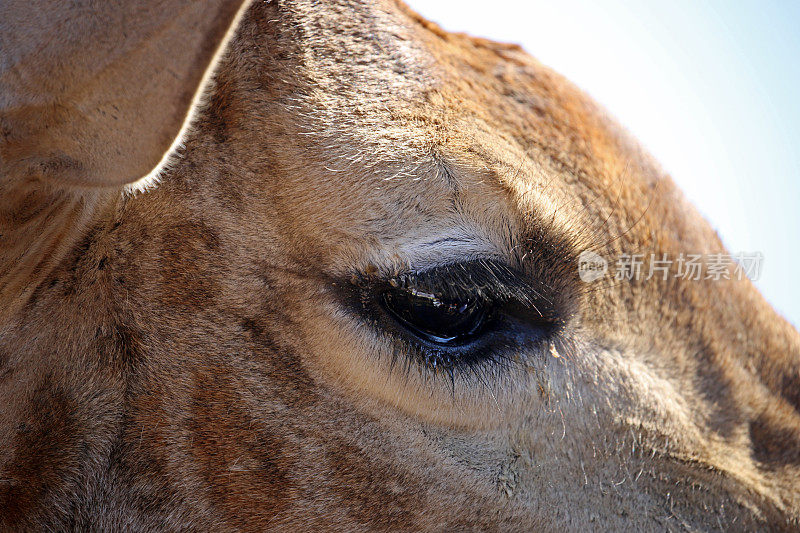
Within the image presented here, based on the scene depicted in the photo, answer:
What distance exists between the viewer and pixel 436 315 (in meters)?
1.61

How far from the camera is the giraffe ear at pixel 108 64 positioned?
1128mm

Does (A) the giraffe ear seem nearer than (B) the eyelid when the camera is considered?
Yes

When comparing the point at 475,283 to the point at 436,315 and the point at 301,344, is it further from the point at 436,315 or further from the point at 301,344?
the point at 301,344

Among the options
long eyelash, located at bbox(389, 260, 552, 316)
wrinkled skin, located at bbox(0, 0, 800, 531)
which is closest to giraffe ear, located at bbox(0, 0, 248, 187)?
wrinkled skin, located at bbox(0, 0, 800, 531)

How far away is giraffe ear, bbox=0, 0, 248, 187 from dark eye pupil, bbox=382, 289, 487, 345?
0.65 meters

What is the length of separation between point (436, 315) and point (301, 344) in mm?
333

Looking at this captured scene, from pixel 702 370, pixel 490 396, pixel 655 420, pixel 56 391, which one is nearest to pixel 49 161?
pixel 56 391

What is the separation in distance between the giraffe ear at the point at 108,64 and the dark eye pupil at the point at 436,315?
0.65 metres

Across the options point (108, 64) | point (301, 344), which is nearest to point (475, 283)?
point (301, 344)

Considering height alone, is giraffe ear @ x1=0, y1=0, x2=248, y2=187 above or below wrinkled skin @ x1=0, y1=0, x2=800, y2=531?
above

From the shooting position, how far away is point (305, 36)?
1.62 meters

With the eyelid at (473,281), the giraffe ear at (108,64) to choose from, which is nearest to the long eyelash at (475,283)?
the eyelid at (473,281)

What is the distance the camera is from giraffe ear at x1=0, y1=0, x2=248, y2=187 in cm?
113

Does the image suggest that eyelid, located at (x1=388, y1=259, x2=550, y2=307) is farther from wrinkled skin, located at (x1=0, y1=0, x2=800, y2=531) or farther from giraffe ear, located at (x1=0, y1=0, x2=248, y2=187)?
giraffe ear, located at (x1=0, y1=0, x2=248, y2=187)
